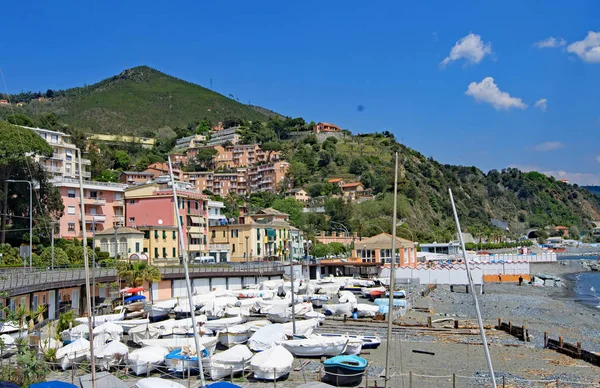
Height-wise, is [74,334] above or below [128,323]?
above

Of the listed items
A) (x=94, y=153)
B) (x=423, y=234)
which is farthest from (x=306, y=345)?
(x=423, y=234)

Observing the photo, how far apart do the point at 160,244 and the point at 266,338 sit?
138 feet

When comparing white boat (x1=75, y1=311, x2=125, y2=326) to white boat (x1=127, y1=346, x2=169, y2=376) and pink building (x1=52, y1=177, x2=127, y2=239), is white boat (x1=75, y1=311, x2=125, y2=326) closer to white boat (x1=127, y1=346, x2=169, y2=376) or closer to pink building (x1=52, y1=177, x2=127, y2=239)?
white boat (x1=127, y1=346, x2=169, y2=376)

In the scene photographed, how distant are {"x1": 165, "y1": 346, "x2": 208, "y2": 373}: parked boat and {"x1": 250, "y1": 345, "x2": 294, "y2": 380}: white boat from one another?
2.55 m

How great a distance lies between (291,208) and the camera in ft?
421

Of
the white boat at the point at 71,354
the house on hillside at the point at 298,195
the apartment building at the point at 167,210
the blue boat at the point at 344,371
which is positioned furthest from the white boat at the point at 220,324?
the house on hillside at the point at 298,195

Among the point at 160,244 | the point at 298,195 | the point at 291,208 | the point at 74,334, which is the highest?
the point at 298,195

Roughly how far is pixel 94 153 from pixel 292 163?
6128 centimetres

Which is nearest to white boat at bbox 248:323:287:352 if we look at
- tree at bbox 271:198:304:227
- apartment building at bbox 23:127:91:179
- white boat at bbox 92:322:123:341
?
white boat at bbox 92:322:123:341

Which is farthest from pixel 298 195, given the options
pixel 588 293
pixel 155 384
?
pixel 155 384

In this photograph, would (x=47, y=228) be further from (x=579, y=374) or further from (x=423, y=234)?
(x=423, y=234)

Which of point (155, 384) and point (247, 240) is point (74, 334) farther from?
point (247, 240)

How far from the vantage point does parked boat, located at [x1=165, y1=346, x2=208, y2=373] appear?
2586cm

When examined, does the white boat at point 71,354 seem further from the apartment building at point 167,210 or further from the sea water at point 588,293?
the sea water at point 588,293
